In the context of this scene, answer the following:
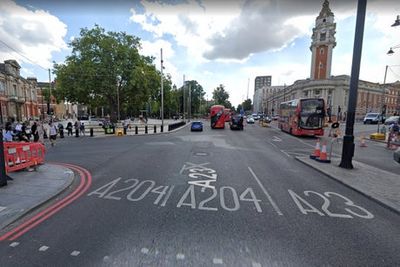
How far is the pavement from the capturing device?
13.5 feet

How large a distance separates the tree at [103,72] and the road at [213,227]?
934 inches

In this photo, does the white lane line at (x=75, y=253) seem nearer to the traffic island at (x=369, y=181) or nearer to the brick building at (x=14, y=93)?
the traffic island at (x=369, y=181)

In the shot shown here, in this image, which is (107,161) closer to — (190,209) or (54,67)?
(190,209)

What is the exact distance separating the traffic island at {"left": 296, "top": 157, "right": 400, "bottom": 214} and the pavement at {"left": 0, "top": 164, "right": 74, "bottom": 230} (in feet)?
25.4

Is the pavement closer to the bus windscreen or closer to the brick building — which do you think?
the bus windscreen

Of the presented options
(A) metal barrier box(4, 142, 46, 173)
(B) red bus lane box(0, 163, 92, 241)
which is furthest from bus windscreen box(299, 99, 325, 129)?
(A) metal barrier box(4, 142, 46, 173)

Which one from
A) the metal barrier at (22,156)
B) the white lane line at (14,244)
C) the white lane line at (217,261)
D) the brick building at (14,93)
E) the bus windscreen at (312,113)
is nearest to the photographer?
the white lane line at (217,261)

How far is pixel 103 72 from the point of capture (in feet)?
85.7

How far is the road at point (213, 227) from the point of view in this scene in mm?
2846

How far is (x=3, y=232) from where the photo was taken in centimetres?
345


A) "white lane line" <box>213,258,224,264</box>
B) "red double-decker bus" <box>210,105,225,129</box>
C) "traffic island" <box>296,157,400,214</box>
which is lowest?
"white lane line" <box>213,258,224,264</box>

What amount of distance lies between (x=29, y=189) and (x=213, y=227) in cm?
502

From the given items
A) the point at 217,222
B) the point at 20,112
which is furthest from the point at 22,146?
the point at 20,112

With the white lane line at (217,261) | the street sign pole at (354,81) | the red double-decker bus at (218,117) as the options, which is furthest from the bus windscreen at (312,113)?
the white lane line at (217,261)
